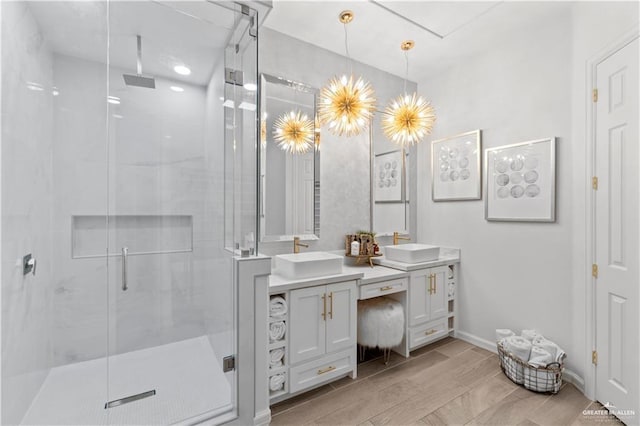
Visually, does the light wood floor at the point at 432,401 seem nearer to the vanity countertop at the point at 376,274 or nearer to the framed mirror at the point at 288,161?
the vanity countertop at the point at 376,274

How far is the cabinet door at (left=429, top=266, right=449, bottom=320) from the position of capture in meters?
2.79

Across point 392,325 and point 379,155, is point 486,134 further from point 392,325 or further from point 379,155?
point 392,325

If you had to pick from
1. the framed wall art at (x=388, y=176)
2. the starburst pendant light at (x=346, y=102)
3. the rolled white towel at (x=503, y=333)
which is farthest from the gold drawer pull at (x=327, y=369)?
the starburst pendant light at (x=346, y=102)

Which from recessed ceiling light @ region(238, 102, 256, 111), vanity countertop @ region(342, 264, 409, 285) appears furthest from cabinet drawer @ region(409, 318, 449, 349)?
recessed ceiling light @ region(238, 102, 256, 111)

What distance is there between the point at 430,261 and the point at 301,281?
1.45 m

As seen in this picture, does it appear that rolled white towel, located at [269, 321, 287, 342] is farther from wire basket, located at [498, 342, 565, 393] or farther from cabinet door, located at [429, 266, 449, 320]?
wire basket, located at [498, 342, 565, 393]

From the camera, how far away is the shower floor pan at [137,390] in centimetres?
165

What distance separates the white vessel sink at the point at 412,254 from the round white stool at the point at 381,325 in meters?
0.47

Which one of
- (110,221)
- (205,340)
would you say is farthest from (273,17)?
(205,340)

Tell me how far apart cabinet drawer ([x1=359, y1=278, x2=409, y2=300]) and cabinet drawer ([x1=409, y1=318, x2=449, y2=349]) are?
0.43 metres

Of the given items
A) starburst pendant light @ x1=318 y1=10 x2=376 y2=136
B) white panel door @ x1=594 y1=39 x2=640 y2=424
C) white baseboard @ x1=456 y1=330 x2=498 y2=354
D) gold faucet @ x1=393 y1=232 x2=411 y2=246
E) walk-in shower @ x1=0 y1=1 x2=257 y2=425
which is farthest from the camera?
gold faucet @ x1=393 y1=232 x2=411 y2=246

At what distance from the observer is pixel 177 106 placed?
7.86 feet

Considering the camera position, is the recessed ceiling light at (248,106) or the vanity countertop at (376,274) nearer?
the recessed ceiling light at (248,106)

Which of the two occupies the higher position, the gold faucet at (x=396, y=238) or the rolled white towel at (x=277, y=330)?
the gold faucet at (x=396, y=238)
